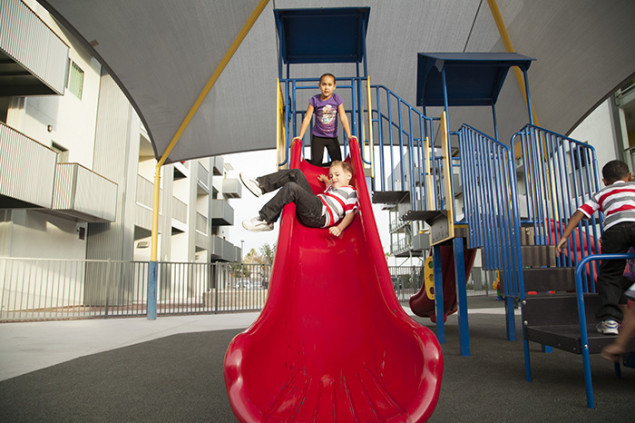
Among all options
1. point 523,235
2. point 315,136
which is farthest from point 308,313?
point 315,136

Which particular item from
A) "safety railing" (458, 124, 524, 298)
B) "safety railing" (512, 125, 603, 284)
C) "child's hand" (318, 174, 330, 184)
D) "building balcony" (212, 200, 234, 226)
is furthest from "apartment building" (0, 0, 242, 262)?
"safety railing" (512, 125, 603, 284)

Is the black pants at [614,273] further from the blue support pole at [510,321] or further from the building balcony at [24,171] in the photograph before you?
the building balcony at [24,171]

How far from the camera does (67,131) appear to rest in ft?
39.7

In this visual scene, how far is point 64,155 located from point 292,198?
37.4 ft

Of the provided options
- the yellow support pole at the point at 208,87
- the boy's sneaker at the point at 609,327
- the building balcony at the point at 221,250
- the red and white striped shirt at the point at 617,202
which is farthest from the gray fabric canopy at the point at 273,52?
the building balcony at the point at 221,250

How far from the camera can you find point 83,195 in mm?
11398

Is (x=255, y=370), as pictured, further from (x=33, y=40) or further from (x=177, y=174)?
(x=177, y=174)

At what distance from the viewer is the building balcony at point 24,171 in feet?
29.0

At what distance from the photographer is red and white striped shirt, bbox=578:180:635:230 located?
117 inches

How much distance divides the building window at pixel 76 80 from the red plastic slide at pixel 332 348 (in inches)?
478

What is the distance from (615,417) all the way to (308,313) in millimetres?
2031

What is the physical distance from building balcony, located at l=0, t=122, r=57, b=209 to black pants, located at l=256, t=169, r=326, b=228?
Answer: 8045mm

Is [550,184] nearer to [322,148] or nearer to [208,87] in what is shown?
[322,148]

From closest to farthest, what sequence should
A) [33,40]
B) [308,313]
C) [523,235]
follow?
[308,313] → [523,235] → [33,40]
